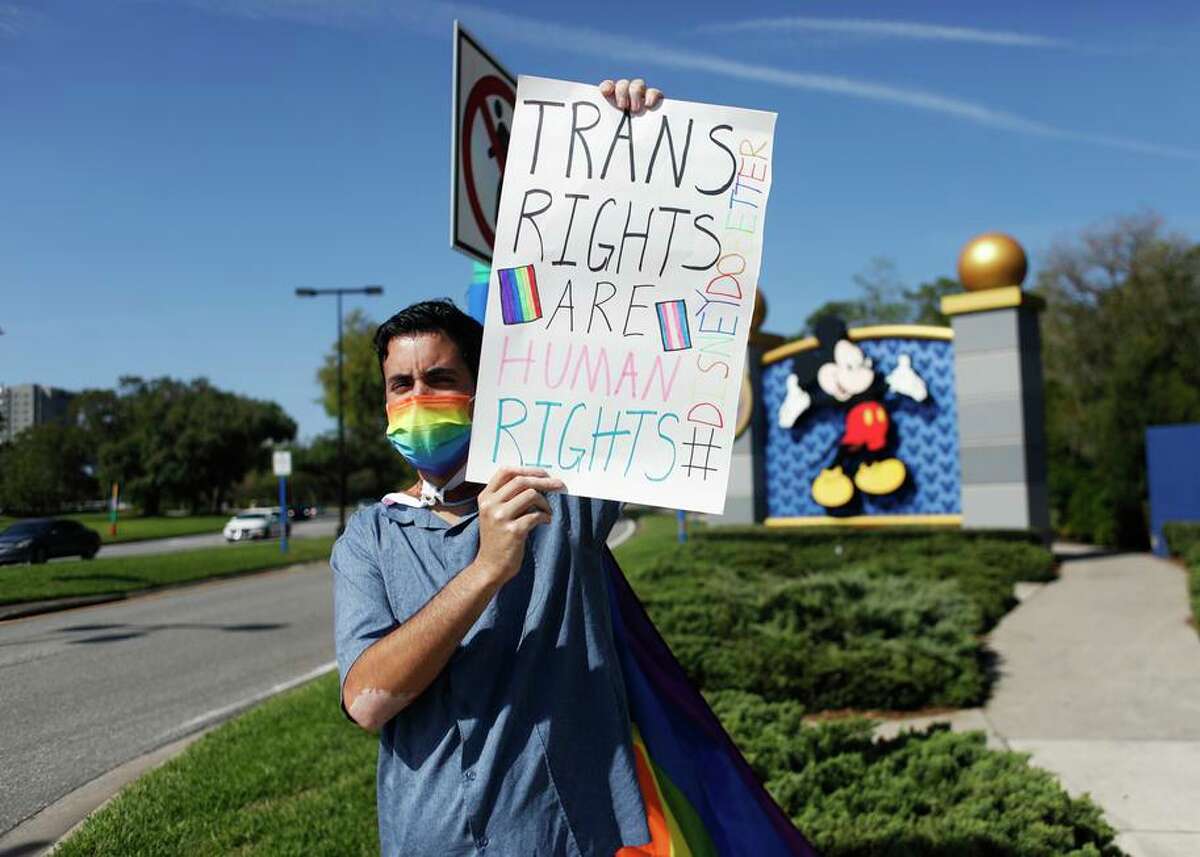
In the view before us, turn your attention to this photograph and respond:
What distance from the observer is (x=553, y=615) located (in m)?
2.02

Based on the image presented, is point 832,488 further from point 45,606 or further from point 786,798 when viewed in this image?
point 45,606

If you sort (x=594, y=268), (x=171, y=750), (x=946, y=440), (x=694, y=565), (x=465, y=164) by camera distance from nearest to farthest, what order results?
(x=594, y=268), (x=465, y=164), (x=171, y=750), (x=694, y=565), (x=946, y=440)

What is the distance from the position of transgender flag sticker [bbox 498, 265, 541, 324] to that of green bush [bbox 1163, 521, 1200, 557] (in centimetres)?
1693

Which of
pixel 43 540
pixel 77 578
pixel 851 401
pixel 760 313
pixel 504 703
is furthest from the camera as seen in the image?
pixel 760 313

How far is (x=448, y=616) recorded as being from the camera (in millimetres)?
1799

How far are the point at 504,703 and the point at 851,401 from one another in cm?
1708

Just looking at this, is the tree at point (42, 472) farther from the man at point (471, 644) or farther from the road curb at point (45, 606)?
the man at point (471, 644)

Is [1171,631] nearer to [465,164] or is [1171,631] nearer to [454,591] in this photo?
[465,164]

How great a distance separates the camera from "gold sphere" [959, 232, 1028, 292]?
17094 mm

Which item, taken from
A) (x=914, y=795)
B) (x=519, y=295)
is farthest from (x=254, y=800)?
(x=519, y=295)

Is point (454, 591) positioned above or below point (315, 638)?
above

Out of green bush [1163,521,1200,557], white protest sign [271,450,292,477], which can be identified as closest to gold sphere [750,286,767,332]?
green bush [1163,521,1200,557]

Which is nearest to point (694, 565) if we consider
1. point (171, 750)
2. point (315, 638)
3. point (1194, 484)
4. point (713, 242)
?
point (315, 638)

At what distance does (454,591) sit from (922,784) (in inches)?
A: 139
